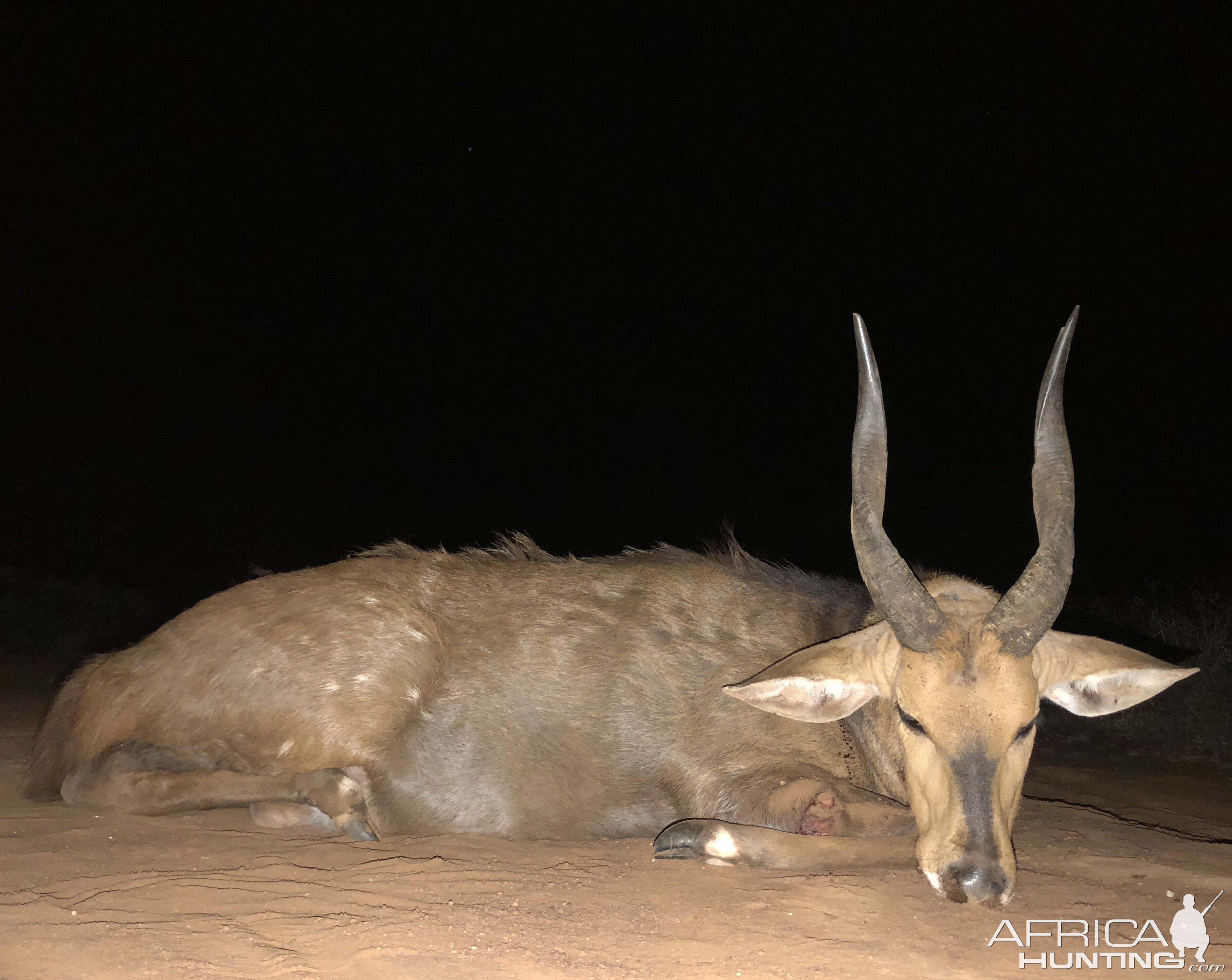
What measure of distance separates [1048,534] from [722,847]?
1949mm

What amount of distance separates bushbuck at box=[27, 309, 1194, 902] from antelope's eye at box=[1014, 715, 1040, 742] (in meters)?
0.02

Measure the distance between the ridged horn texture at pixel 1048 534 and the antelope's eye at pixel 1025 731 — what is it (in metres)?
0.28

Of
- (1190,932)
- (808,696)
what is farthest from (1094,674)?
(808,696)

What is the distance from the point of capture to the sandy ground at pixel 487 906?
333 cm

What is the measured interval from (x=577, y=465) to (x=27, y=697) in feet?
138

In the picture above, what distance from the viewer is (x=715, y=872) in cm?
441

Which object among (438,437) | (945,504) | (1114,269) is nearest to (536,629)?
(945,504)

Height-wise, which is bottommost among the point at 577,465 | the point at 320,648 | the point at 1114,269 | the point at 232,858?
the point at 577,465

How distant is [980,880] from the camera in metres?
3.88

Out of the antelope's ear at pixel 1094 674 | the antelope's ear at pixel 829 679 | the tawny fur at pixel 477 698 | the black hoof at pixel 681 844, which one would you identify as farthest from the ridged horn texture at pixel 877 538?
the black hoof at pixel 681 844

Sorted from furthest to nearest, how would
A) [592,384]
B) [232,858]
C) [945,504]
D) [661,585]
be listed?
[592,384] < [945,504] < [661,585] < [232,858]

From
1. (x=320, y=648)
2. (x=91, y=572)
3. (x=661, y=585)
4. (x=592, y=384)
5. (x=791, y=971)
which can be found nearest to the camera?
(x=791, y=971)

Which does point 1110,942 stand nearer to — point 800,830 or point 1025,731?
point 1025,731

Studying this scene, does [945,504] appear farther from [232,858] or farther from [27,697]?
[232,858]
